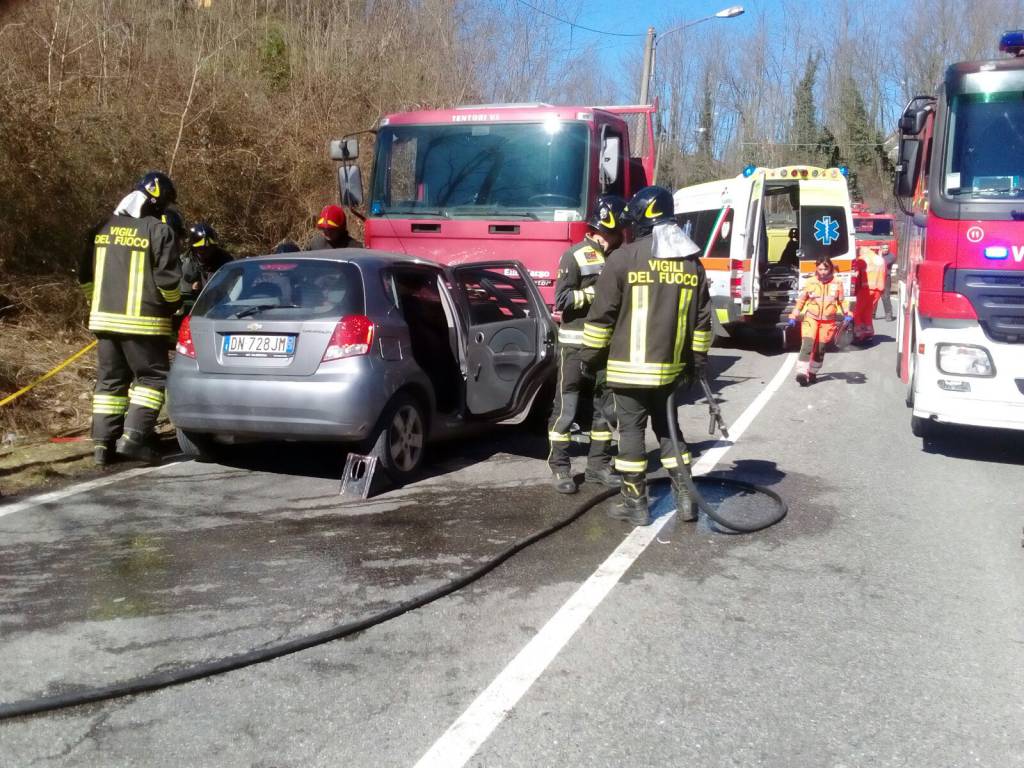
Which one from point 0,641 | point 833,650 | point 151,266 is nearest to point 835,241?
point 151,266

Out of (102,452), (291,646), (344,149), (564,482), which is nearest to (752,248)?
(344,149)

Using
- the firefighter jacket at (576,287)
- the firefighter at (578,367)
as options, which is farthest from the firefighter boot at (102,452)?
the firefighter jacket at (576,287)

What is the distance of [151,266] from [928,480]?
564 centimetres

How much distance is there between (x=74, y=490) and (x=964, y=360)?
6.19m

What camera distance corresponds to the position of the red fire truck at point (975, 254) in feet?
23.7

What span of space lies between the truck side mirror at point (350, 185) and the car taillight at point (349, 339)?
4.28 m

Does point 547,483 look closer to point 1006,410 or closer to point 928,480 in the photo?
point 928,480

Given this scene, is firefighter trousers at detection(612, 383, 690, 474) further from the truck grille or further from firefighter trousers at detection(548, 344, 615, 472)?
the truck grille

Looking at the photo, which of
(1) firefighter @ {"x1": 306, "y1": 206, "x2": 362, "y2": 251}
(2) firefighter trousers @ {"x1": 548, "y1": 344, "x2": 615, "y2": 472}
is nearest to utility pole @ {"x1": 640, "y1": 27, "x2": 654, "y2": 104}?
(1) firefighter @ {"x1": 306, "y1": 206, "x2": 362, "y2": 251}

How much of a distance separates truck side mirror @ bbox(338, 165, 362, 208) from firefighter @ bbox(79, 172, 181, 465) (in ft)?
10.7

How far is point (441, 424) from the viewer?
23.4ft

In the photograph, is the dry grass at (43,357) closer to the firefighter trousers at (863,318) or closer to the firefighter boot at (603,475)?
the firefighter boot at (603,475)

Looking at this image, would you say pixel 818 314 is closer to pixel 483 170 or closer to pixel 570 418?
pixel 483 170

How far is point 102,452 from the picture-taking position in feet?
23.2
